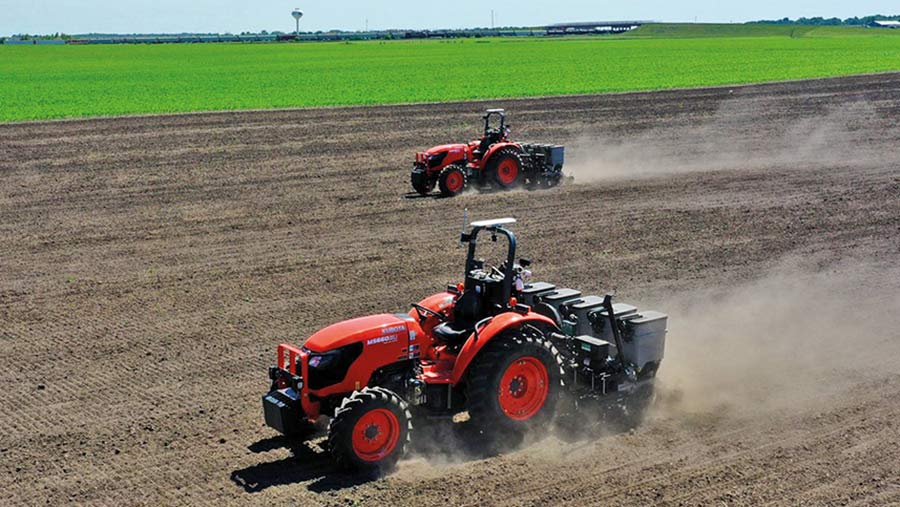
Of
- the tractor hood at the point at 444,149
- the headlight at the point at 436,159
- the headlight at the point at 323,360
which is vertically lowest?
the headlight at the point at 323,360

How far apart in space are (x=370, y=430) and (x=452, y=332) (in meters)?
1.49

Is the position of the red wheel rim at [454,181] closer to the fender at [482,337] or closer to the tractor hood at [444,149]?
the tractor hood at [444,149]

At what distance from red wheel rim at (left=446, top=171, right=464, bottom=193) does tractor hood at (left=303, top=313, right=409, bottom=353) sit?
1459 centimetres

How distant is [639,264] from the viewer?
18.1 metres

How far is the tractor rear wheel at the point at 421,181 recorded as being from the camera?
82.1 ft

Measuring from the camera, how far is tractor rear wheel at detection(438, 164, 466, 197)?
24672 millimetres

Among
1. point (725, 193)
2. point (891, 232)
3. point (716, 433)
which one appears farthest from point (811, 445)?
point (725, 193)

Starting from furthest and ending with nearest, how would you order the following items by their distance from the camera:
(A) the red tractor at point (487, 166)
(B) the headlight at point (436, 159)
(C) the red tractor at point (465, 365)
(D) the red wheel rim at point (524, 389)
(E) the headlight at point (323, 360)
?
(B) the headlight at point (436, 159) < (A) the red tractor at point (487, 166) < (D) the red wheel rim at point (524, 389) < (E) the headlight at point (323, 360) < (C) the red tractor at point (465, 365)

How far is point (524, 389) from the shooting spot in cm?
1052

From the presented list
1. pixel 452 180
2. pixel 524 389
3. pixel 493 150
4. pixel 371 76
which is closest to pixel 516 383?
pixel 524 389

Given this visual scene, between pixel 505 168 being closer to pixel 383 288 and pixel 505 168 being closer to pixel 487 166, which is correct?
pixel 487 166

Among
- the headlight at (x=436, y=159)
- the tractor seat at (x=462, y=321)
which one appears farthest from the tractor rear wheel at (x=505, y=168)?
the tractor seat at (x=462, y=321)

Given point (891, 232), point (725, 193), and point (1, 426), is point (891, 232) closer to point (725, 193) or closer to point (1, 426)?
point (725, 193)

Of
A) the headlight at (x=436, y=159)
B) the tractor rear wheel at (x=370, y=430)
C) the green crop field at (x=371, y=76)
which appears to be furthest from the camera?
the green crop field at (x=371, y=76)
